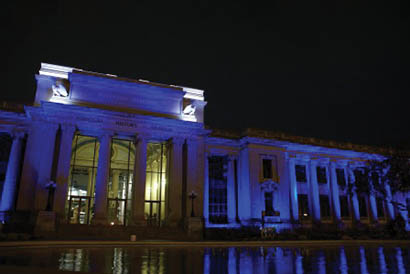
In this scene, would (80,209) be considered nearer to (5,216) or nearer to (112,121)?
(5,216)

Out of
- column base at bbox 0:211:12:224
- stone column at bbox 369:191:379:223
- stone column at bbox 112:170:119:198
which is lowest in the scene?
column base at bbox 0:211:12:224

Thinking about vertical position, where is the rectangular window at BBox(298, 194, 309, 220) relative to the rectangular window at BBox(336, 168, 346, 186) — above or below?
below

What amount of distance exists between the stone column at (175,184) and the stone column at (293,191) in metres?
15.5

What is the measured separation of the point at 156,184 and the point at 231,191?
9.43 meters


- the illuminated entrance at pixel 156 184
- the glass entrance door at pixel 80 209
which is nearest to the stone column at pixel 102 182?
the glass entrance door at pixel 80 209

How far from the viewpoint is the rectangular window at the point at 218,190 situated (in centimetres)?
3862

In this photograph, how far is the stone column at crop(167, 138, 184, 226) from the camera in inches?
1294

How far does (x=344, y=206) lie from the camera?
4612cm

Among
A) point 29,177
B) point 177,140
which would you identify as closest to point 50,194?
point 29,177

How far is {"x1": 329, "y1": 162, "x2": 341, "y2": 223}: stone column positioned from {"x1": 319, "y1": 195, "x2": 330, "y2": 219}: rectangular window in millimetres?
A: 691

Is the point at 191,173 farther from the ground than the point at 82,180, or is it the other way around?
the point at 191,173

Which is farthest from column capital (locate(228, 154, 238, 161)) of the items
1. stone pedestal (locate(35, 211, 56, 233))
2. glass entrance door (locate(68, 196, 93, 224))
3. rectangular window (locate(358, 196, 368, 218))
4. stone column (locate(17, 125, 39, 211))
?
stone column (locate(17, 125, 39, 211))

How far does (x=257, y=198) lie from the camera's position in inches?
1485

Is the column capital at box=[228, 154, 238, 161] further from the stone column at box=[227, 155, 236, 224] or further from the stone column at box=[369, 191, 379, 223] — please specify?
the stone column at box=[369, 191, 379, 223]
